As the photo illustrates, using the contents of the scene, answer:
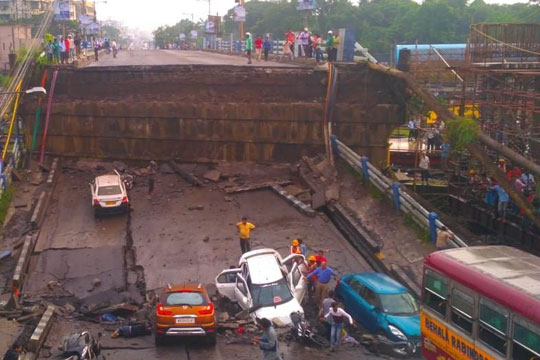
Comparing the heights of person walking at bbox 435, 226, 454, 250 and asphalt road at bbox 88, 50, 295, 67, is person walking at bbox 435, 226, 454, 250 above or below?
below

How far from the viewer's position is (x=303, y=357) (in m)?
15.0

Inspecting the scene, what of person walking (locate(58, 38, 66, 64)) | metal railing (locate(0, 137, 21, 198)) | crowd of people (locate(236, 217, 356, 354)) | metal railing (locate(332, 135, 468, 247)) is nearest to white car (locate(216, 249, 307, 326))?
crowd of people (locate(236, 217, 356, 354))

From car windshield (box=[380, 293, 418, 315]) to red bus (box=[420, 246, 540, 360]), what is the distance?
7.88 feet

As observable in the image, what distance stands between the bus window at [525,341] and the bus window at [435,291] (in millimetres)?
2211

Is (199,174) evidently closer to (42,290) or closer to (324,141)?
(324,141)

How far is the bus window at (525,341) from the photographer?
9.93m

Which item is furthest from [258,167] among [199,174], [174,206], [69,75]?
[69,75]

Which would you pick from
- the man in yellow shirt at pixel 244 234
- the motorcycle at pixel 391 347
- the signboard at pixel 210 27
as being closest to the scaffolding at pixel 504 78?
the man in yellow shirt at pixel 244 234

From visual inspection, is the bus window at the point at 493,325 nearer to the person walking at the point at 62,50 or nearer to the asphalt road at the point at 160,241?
the asphalt road at the point at 160,241

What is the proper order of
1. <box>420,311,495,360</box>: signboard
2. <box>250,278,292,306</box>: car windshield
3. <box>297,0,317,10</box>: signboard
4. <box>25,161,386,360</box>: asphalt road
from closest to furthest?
<box>420,311,495,360</box>: signboard, <box>250,278,292,306</box>: car windshield, <box>25,161,386,360</box>: asphalt road, <box>297,0,317,10</box>: signboard

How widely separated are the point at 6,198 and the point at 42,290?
24.7 ft

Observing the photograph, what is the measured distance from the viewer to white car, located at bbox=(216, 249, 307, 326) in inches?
661

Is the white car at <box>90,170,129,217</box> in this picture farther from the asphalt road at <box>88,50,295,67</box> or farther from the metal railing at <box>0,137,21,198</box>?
the asphalt road at <box>88,50,295,67</box>

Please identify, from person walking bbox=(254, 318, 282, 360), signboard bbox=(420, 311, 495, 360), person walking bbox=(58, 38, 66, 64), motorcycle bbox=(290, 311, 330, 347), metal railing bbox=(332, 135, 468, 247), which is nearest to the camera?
signboard bbox=(420, 311, 495, 360)
